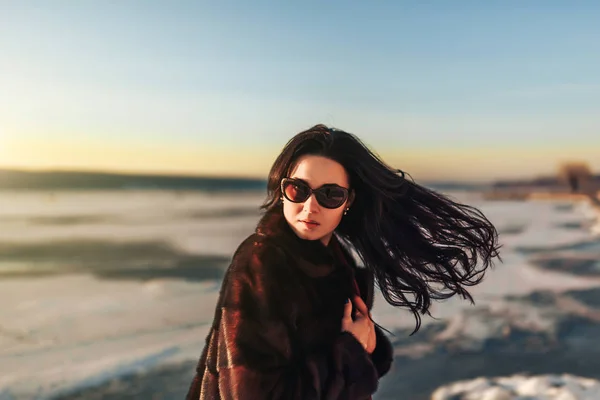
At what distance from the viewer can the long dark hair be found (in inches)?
65.5

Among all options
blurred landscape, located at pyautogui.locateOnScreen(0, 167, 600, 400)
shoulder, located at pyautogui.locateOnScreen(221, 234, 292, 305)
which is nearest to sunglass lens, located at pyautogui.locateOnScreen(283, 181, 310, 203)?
shoulder, located at pyautogui.locateOnScreen(221, 234, 292, 305)

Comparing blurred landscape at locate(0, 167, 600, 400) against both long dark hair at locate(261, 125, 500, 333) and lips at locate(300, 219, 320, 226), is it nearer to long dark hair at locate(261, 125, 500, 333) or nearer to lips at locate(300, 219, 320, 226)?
long dark hair at locate(261, 125, 500, 333)

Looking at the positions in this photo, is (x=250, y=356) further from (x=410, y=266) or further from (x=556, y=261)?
(x=556, y=261)

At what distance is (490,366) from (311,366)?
378cm

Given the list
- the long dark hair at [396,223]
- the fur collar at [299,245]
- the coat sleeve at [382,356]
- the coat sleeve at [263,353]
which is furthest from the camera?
the coat sleeve at [382,356]

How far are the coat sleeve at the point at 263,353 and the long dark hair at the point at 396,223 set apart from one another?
325 millimetres

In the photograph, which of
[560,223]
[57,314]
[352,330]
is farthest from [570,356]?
[560,223]

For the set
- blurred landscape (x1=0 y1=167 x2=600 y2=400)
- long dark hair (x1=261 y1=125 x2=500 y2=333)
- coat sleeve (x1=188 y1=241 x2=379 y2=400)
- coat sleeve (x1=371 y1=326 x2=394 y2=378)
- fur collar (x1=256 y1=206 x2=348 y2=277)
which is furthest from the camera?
blurred landscape (x1=0 y1=167 x2=600 y2=400)

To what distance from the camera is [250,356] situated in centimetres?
138

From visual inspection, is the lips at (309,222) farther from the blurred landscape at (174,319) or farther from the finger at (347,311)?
the blurred landscape at (174,319)

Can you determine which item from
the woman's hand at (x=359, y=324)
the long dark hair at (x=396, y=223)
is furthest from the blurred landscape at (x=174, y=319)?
the woman's hand at (x=359, y=324)

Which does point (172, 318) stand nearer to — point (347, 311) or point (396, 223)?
point (396, 223)

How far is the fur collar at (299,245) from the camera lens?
1530mm

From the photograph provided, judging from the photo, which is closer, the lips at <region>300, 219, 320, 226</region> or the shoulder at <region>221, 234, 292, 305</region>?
the shoulder at <region>221, 234, 292, 305</region>
